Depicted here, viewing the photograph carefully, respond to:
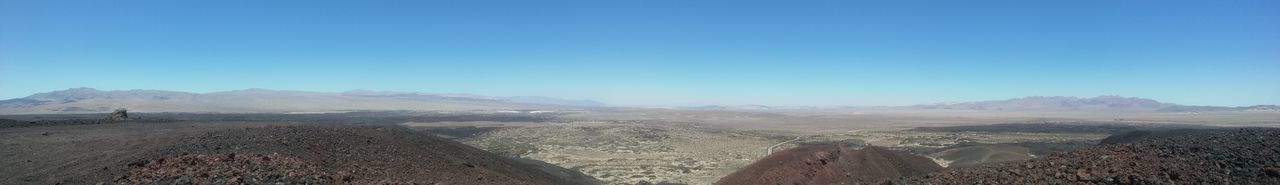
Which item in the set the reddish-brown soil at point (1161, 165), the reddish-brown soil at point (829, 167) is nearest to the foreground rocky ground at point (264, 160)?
the reddish-brown soil at point (829, 167)

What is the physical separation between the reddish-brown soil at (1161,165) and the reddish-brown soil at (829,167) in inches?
174

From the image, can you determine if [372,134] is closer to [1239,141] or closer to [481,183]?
[481,183]

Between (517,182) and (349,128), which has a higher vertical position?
(349,128)

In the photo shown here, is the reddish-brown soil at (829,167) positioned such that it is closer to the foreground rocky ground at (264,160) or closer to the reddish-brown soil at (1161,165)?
the reddish-brown soil at (1161,165)

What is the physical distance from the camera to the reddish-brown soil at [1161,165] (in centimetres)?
894

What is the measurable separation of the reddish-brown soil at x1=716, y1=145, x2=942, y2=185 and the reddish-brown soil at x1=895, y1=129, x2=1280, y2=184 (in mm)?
4423

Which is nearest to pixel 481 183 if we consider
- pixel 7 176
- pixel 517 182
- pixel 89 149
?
pixel 517 182

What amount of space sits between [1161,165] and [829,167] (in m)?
8.06

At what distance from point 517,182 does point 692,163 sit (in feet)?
39.9

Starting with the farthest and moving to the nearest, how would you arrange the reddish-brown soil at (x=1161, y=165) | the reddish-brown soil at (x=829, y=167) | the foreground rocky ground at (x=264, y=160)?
the reddish-brown soil at (x=829, y=167) < the foreground rocky ground at (x=264, y=160) < the reddish-brown soil at (x=1161, y=165)

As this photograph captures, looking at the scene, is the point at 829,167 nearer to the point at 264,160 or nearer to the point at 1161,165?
the point at 1161,165

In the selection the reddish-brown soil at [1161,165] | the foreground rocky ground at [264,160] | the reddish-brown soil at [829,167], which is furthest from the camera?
the reddish-brown soil at [829,167]

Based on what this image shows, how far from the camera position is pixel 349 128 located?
1989 centimetres

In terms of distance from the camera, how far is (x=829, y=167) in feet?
56.5
